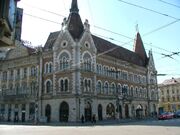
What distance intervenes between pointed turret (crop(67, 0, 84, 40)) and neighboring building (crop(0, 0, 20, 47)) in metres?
39.5

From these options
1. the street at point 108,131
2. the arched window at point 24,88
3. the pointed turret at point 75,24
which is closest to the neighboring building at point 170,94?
the pointed turret at point 75,24

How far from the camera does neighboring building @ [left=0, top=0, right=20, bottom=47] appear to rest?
525 cm

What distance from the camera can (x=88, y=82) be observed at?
4584 cm

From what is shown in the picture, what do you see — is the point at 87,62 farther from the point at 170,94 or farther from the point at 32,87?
the point at 170,94

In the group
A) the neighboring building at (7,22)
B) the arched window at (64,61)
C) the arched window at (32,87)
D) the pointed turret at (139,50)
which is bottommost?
the neighboring building at (7,22)

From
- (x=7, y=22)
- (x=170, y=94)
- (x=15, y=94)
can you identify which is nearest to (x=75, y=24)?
(x=15, y=94)

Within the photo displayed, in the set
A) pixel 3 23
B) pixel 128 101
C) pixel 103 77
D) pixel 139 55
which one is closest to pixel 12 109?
pixel 103 77

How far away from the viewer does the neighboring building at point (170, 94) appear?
303 feet

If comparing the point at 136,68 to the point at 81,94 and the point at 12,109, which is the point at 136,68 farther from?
the point at 12,109

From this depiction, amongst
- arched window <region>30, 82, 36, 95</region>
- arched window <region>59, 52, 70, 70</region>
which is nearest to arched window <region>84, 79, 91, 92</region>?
arched window <region>59, 52, 70, 70</region>

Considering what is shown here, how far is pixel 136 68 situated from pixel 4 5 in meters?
59.5

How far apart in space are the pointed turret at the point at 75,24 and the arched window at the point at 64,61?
327cm

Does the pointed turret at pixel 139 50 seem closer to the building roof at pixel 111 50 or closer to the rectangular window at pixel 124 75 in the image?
the building roof at pixel 111 50

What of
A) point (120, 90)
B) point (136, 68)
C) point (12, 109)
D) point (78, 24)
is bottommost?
point (12, 109)
